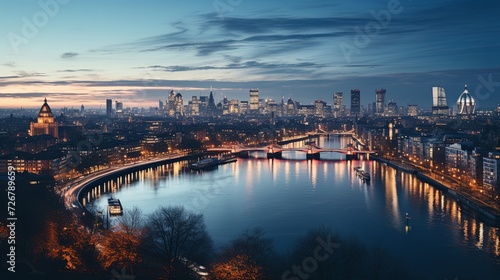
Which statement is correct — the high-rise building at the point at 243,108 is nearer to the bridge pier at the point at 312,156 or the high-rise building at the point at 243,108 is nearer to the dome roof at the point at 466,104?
the dome roof at the point at 466,104

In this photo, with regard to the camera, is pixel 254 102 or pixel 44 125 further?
pixel 254 102

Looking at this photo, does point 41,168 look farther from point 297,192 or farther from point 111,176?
point 297,192

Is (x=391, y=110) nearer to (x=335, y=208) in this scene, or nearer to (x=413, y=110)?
(x=413, y=110)

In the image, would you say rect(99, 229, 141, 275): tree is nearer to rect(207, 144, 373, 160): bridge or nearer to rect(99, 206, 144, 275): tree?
rect(99, 206, 144, 275): tree

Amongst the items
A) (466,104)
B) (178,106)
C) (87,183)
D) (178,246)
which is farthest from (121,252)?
(178,106)

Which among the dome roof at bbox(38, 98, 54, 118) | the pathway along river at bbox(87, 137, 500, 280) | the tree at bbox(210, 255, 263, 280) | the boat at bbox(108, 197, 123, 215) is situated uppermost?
the dome roof at bbox(38, 98, 54, 118)

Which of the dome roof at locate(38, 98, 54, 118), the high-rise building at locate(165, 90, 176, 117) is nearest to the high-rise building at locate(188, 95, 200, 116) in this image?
the high-rise building at locate(165, 90, 176, 117)
